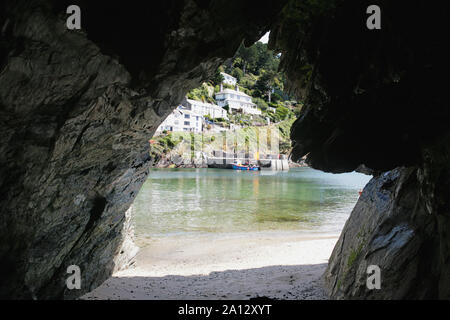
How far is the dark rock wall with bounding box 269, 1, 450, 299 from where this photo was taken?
17.8 feet

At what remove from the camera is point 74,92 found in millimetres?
5727

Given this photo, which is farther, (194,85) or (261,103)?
(261,103)

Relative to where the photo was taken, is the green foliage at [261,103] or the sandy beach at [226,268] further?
the green foliage at [261,103]

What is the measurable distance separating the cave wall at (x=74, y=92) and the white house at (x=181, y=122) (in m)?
86.1

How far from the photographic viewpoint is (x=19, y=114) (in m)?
5.24

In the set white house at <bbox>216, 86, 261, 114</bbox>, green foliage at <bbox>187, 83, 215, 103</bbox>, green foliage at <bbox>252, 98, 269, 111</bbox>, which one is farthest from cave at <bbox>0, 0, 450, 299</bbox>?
green foliage at <bbox>252, 98, 269, 111</bbox>

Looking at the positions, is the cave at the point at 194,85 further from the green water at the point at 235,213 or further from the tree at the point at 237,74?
the tree at the point at 237,74

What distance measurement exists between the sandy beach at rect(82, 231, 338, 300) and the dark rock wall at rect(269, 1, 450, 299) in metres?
2.42

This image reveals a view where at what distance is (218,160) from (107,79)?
9069 centimetres

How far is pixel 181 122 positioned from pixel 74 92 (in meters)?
89.8

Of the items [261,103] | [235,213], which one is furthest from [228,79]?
[235,213]

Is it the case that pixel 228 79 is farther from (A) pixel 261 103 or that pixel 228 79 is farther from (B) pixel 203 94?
(B) pixel 203 94

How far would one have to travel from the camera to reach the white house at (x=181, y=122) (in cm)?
9300

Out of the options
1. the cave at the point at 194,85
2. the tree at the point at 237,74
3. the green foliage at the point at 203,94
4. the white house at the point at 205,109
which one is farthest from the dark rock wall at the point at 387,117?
the tree at the point at 237,74
